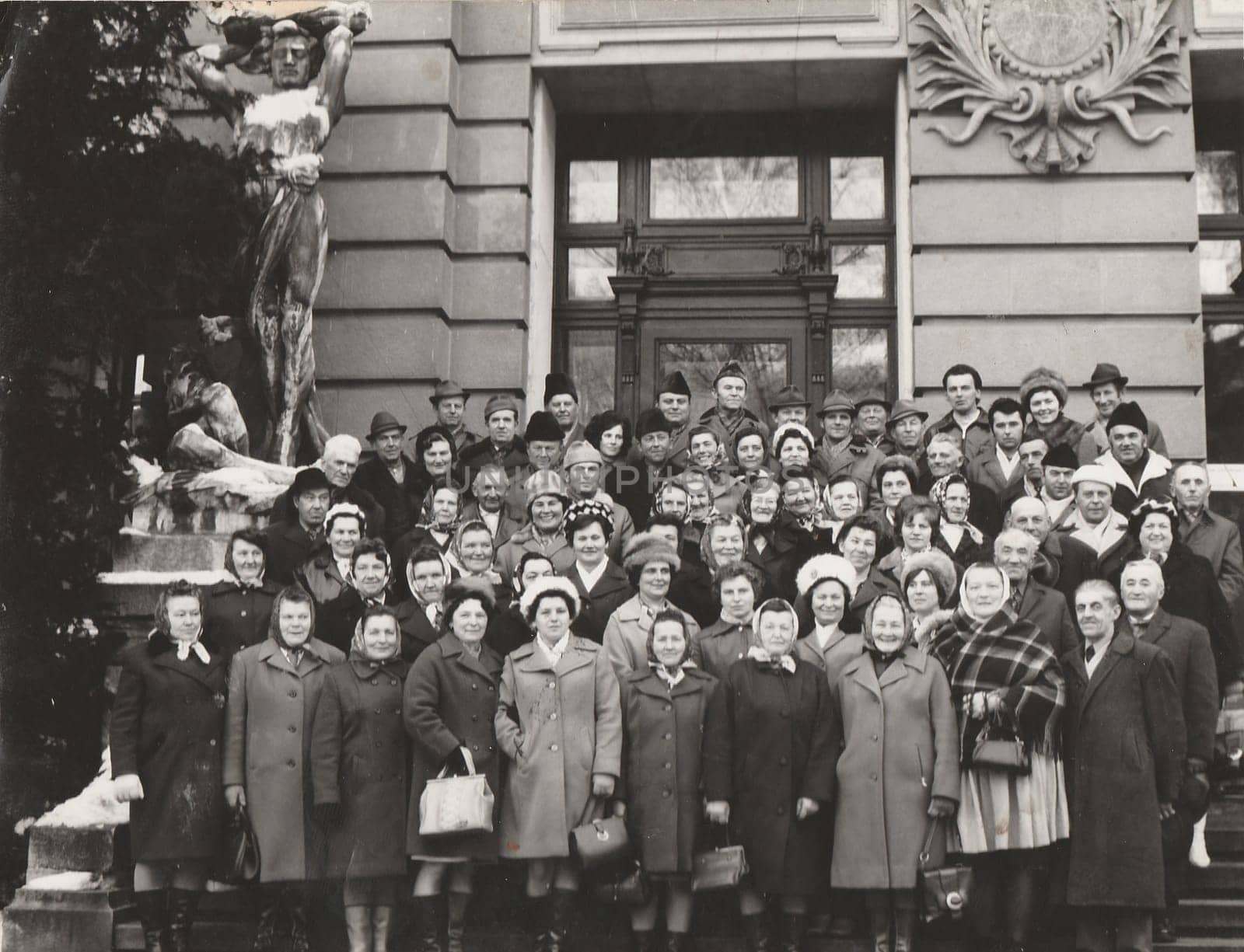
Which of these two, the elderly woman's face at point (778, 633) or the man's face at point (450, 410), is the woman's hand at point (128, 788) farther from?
the man's face at point (450, 410)

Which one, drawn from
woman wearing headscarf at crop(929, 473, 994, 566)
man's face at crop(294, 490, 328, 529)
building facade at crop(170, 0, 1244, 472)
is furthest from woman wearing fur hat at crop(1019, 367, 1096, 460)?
man's face at crop(294, 490, 328, 529)

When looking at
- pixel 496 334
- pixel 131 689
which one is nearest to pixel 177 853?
pixel 131 689

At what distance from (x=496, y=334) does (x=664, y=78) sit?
2904 millimetres

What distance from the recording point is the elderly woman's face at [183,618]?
796 cm

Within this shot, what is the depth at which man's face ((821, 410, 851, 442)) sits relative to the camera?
1076 centimetres

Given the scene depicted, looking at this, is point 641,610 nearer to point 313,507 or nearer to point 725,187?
point 313,507

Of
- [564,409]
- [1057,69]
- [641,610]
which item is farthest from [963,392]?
[1057,69]

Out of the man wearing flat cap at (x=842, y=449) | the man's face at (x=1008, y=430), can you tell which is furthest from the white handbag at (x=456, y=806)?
the man's face at (x=1008, y=430)

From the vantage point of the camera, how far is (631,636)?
26.8 feet

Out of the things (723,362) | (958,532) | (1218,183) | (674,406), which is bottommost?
(958,532)

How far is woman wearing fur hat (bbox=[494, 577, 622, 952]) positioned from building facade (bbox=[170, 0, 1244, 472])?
17.6 ft

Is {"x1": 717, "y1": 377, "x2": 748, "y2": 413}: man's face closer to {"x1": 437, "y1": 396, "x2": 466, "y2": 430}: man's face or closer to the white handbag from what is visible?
{"x1": 437, "y1": 396, "x2": 466, "y2": 430}: man's face

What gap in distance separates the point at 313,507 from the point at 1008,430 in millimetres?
4583

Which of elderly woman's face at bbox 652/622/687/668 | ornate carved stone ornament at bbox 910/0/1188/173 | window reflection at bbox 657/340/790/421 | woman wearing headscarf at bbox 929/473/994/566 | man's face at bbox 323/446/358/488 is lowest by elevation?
elderly woman's face at bbox 652/622/687/668
